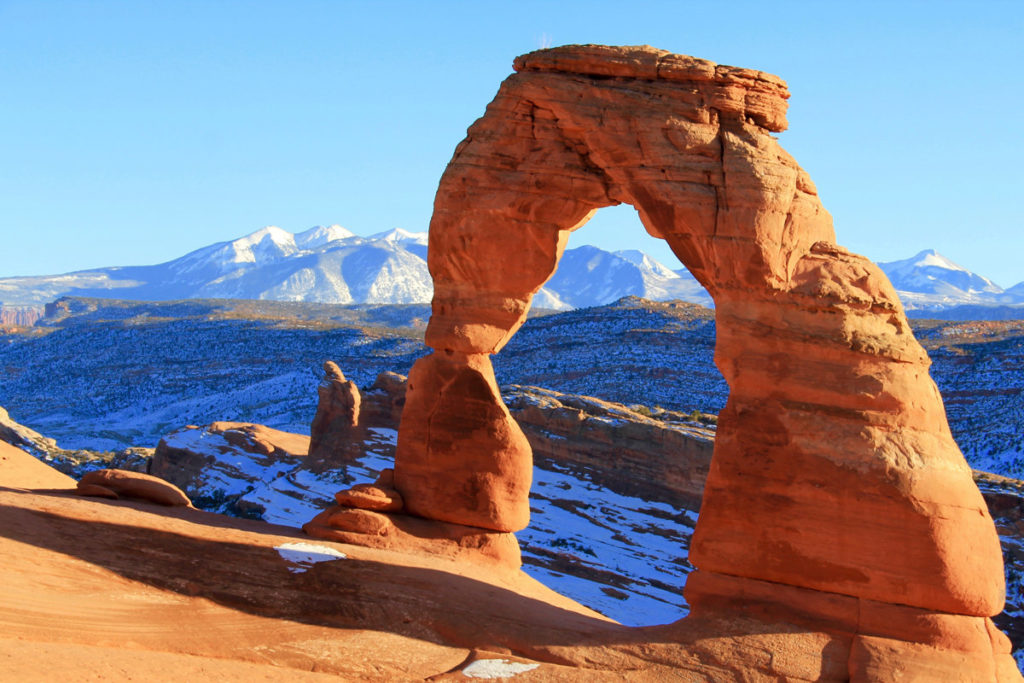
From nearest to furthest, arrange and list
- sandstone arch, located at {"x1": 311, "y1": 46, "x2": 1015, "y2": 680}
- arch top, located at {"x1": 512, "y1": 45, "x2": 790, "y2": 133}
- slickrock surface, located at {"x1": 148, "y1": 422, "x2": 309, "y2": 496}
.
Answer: sandstone arch, located at {"x1": 311, "y1": 46, "x2": 1015, "y2": 680}
arch top, located at {"x1": 512, "y1": 45, "x2": 790, "y2": 133}
slickrock surface, located at {"x1": 148, "y1": 422, "x2": 309, "y2": 496}

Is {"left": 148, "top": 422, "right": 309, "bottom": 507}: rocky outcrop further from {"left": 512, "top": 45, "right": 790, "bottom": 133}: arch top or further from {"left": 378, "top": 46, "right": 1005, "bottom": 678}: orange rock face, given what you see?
{"left": 512, "top": 45, "right": 790, "bottom": 133}: arch top

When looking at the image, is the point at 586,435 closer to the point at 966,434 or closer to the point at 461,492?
the point at 966,434

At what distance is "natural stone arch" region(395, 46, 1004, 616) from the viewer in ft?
46.9

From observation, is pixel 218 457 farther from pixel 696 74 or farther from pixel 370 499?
pixel 696 74

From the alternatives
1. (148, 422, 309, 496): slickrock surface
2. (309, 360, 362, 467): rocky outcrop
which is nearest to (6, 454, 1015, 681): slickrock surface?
(309, 360, 362, 467): rocky outcrop

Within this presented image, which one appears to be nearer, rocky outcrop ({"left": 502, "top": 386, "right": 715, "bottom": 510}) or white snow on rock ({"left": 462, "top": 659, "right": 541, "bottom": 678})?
white snow on rock ({"left": 462, "top": 659, "right": 541, "bottom": 678})

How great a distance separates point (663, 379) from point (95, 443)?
4214 cm

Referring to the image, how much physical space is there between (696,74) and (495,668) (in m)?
9.06

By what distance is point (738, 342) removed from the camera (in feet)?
50.6

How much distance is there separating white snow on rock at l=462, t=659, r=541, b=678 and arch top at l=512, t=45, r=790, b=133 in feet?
28.2

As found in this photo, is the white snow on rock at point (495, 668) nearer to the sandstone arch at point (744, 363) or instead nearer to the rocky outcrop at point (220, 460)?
the sandstone arch at point (744, 363)

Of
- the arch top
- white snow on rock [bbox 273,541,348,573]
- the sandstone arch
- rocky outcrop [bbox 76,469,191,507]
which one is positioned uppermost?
the arch top

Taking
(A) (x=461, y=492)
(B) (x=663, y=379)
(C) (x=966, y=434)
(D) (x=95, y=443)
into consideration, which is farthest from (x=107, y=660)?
(D) (x=95, y=443)

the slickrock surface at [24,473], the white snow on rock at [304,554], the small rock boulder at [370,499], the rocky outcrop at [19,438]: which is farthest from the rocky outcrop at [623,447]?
the white snow on rock at [304,554]
